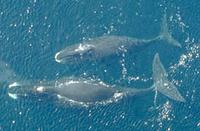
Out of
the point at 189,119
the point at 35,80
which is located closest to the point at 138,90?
the point at 189,119

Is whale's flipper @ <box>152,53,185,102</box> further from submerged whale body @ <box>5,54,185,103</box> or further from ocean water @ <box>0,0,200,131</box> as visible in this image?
ocean water @ <box>0,0,200,131</box>

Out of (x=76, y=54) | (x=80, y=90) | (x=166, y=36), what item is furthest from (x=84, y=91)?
(x=166, y=36)

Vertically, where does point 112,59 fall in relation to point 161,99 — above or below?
above

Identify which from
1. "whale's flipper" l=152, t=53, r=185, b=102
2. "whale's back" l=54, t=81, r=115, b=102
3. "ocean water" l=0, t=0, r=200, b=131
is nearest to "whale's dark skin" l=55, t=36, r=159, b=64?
"ocean water" l=0, t=0, r=200, b=131

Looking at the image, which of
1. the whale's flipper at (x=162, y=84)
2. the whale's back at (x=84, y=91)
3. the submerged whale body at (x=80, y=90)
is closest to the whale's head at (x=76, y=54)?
the submerged whale body at (x=80, y=90)

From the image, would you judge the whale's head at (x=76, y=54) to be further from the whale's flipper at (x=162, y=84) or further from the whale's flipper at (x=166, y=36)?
the whale's flipper at (x=166, y=36)

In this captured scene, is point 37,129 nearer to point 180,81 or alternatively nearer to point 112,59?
point 112,59

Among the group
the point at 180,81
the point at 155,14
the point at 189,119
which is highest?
the point at 155,14
